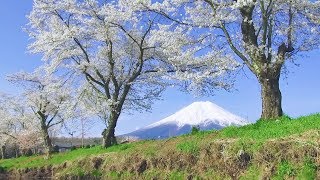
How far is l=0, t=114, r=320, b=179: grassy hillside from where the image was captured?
45.5 ft

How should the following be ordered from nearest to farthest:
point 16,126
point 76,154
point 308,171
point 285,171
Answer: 1. point 308,171
2. point 285,171
3. point 76,154
4. point 16,126

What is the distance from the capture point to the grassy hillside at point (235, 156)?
1388 centimetres

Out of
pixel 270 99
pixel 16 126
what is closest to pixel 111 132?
pixel 270 99

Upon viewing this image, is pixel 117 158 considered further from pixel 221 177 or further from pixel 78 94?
pixel 78 94

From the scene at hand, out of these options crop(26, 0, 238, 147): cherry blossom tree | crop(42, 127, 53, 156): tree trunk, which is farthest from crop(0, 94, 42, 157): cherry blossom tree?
crop(26, 0, 238, 147): cherry blossom tree

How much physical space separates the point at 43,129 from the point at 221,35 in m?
36.4

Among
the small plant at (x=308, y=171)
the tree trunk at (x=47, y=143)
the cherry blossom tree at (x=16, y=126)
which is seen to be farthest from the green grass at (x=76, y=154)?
the cherry blossom tree at (x=16, y=126)

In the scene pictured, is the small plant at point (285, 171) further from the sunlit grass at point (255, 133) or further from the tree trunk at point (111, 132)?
the tree trunk at point (111, 132)

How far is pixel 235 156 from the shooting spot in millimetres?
15867

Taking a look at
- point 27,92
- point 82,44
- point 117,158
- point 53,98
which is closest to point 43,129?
point 53,98

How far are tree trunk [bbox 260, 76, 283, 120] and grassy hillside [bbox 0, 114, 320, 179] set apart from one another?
1527mm

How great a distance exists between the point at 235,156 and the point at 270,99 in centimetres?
577

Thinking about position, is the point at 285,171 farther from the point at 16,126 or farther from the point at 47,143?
the point at 16,126

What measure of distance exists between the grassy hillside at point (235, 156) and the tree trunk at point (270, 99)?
5.01ft
